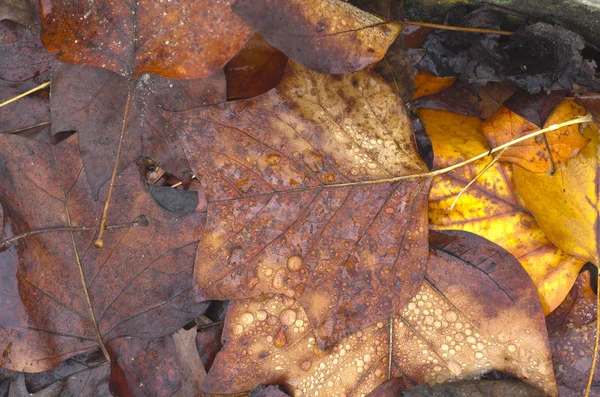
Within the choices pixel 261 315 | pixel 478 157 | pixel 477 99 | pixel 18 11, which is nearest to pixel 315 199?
pixel 261 315

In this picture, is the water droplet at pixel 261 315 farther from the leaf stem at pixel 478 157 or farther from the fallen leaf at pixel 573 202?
the fallen leaf at pixel 573 202

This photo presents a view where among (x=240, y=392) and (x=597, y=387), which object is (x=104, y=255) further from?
(x=597, y=387)

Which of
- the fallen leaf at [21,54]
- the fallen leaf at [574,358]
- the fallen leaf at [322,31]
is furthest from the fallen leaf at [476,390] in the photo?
the fallen leaf at [21,54]

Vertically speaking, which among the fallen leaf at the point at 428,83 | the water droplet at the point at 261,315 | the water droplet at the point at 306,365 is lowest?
the water droplet at the point at 306,365

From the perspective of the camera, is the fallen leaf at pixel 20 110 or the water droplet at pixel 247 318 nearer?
the water droplet at pixel 247 318

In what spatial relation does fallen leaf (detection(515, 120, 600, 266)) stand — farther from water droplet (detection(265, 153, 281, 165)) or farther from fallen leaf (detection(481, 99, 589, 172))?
water droplet (detection(265, 153, 281, 165))

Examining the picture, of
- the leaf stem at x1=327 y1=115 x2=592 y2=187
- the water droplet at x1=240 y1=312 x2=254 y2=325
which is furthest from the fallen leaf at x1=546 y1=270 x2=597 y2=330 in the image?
the water droplet at x1=240 y1=312 x2=254 y2=325

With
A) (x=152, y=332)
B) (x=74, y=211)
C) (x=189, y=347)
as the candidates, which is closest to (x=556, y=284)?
(x=189, y=347)
